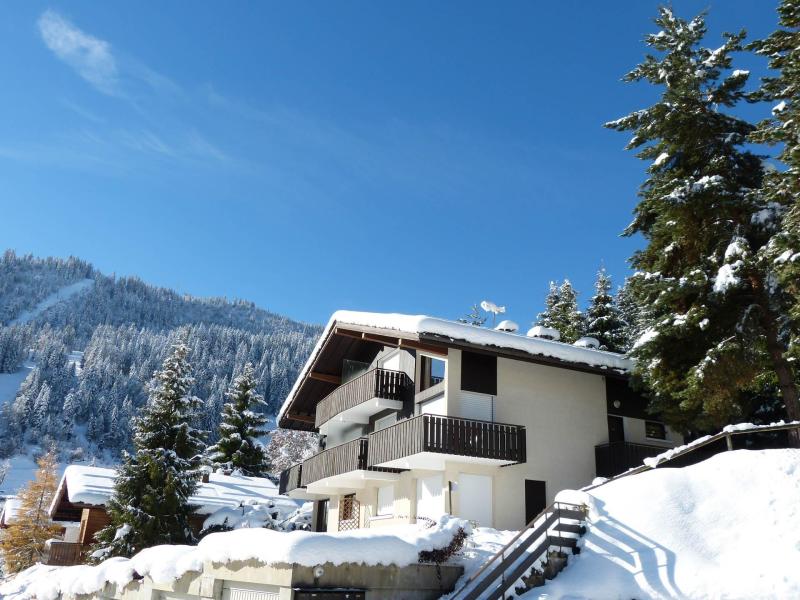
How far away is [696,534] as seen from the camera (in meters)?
13.8

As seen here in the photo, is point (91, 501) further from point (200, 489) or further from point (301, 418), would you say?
point (301, 418)

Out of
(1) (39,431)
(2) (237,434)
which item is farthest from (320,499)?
(1) (39,431)

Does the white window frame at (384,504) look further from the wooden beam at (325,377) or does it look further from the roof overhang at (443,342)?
the wooden beam at (325,377)

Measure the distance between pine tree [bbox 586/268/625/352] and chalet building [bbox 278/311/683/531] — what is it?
34.4 ft

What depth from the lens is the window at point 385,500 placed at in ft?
82.6

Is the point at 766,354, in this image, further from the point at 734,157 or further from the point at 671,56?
the point at 671,56

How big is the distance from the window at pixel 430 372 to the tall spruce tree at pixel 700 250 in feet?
22.1

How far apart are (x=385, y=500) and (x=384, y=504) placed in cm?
16

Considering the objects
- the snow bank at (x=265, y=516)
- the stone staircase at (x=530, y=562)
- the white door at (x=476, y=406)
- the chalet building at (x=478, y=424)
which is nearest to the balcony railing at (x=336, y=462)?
the chalet building at (x=478, y=424)

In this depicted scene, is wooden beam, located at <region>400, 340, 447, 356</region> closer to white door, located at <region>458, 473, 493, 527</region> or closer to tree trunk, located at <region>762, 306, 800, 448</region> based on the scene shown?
white door, located at <region>458, 473, 493, 527</region>

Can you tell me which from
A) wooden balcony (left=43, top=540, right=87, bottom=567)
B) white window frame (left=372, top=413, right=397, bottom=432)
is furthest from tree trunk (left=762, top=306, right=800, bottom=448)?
wooden balcony (left=43, top=540, right=87, bottom=567)

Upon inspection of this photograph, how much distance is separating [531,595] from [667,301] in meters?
11.3

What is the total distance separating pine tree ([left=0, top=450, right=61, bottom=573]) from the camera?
37.8 meters

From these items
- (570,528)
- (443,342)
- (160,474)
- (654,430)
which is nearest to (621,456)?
(654,430)
